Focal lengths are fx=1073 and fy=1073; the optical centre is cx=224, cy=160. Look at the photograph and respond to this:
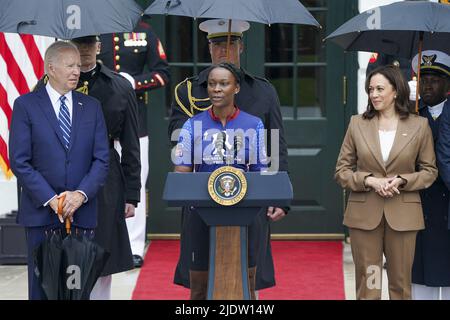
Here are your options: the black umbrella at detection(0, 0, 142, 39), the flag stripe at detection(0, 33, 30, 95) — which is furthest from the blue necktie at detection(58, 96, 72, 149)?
the flag stripe at detection(0, 33, 30, 95)

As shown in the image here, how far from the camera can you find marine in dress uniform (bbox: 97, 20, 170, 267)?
839cm

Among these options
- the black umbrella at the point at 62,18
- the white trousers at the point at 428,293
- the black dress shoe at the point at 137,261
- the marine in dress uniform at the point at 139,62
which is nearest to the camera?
the black umbrella at the point at 62,18

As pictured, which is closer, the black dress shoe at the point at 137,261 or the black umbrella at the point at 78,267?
the black umbrella at the point at 78,267

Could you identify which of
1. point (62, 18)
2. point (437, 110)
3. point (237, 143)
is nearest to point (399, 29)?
point (437, 110)

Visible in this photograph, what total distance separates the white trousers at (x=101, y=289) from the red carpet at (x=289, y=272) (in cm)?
116

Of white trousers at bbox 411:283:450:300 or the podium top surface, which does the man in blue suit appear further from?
white trousers at bbox 411:283:450:300

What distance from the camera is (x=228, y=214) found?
533 centimetres

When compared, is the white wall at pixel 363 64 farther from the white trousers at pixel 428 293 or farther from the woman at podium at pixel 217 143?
the woman at podium at pixel 217 143

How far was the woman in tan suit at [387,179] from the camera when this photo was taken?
244 inches

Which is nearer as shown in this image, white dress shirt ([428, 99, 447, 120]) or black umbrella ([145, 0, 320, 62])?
black umbrella ([145, 0, 320, 62])

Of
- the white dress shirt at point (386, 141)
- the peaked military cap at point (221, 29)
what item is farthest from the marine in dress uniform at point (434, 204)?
the peaked military cap at point (221, 29)

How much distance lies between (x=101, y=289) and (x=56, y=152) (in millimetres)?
1047

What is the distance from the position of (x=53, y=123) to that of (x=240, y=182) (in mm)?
1220

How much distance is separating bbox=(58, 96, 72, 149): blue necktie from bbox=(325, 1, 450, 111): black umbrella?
1.65m
